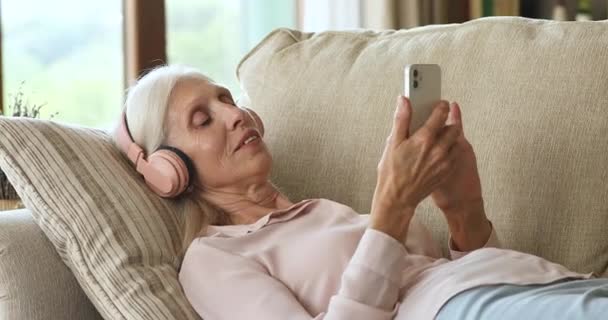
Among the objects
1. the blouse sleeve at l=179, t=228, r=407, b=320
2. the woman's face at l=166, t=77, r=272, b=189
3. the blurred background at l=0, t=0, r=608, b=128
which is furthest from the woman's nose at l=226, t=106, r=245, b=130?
the blurred background at l=0, t=0, r=608, b=128

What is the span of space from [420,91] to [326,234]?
0.27m

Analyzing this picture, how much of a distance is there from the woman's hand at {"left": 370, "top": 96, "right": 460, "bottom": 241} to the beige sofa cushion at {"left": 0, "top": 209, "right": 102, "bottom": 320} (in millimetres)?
476

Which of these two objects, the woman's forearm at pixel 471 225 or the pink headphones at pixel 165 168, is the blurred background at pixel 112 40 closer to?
the pink headphones at pixel 165 168

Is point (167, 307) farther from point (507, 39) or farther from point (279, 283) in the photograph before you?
point (507, 39)

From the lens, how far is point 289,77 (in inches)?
71.9

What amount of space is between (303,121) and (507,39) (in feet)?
1.24

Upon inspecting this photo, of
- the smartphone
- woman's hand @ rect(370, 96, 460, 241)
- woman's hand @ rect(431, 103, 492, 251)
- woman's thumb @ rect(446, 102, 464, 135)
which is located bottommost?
woman's hand @ rect(431, 103, 492, 251)

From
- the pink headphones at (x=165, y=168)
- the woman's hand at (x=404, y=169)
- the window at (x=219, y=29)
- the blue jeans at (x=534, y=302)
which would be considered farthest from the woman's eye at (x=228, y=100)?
the window at (x=219, y=29)

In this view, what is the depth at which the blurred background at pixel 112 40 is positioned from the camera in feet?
8.75

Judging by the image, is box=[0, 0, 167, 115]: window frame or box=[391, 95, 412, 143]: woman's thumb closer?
box=[391, 95, 412, 143]: woman's thumb

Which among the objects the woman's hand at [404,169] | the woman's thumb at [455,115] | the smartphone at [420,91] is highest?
the smartphone at [420,91]

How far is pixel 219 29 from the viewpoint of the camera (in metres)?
3.20

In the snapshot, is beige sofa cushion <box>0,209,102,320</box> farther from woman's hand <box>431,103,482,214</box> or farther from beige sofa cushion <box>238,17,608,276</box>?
woman's hand <box>431,103,482,214</box>

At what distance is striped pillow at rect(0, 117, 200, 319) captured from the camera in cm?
143
